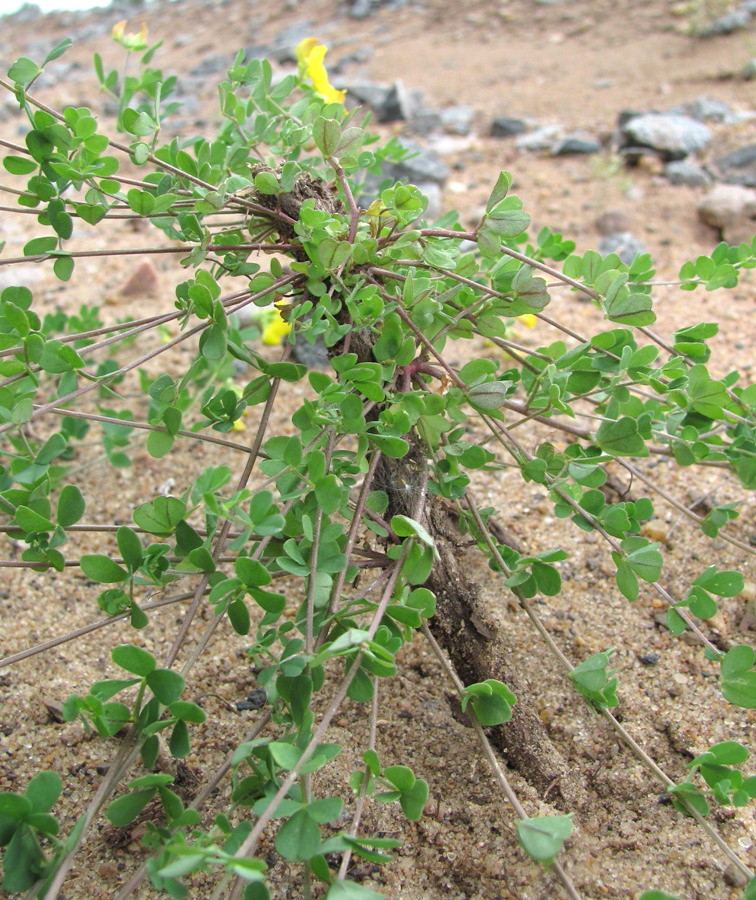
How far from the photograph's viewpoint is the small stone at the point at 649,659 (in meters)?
1.43

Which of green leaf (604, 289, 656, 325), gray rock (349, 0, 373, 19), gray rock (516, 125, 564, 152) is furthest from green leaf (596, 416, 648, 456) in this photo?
gray rock (349, 0, 373, 19)

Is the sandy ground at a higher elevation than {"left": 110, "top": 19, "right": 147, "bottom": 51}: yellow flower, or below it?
below

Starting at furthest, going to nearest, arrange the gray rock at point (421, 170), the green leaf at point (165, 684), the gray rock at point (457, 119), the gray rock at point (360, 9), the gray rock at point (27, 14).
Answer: the gray rock at point (27, 14) < the gray rock at point (360, 9) < the gray rock at point (457, 119) < the gray rock at point (421, 170) < the green leaf at point (165, 684)

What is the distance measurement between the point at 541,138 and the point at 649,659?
314 cm

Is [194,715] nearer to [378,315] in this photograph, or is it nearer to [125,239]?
[378,315]

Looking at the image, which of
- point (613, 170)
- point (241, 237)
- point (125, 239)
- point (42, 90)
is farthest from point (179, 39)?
point (241, 237)

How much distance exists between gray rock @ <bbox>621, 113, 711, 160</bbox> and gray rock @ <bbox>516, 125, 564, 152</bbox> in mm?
362

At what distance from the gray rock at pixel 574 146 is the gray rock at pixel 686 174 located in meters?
0.41

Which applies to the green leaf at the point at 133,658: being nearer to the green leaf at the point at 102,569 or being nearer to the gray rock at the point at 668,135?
the green leaf at the point at 102,569

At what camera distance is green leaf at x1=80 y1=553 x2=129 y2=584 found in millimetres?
991

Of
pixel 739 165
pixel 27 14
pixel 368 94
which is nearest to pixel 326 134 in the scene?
pixel 739 165

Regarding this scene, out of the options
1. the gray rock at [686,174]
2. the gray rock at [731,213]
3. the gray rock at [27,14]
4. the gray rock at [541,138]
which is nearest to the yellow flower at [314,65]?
the gray rock at [731,213]

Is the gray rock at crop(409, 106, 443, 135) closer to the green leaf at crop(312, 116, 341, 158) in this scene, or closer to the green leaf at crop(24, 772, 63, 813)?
the green leaf at crop(312, 116, 341, 158)

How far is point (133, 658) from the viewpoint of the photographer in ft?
2.93
